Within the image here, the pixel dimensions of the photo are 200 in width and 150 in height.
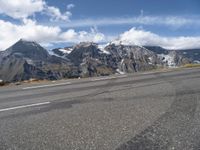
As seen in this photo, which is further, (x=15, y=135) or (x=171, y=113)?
(x=171, y=113)

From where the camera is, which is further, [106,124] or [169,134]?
[106,124]

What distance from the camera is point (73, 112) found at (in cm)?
903

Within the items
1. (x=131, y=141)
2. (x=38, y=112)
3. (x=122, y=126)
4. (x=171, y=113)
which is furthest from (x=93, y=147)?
(x=38, y=112)

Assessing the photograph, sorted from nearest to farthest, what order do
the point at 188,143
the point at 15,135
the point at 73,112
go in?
the point at 188,143 → the point at 15,135 → the point at 73,112

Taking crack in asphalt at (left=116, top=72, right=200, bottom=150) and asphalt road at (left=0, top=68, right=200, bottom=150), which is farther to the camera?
asphalt road at (left=0, top=68, right=200, bottom=150)

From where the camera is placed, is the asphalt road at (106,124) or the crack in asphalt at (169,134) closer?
the crack in asphalt at (169,134)

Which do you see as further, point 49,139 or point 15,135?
point 15,135

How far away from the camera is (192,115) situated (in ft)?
25.9

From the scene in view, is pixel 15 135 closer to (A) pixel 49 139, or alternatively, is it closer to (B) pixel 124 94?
(A) pixel 49 139

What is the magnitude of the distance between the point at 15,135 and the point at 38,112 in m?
2.42

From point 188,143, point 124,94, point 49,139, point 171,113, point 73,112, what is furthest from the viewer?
point 124,94

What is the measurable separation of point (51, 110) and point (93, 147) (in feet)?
12.8

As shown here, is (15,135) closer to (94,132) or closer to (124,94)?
(94,132)

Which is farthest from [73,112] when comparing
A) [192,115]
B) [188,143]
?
[188,143]
